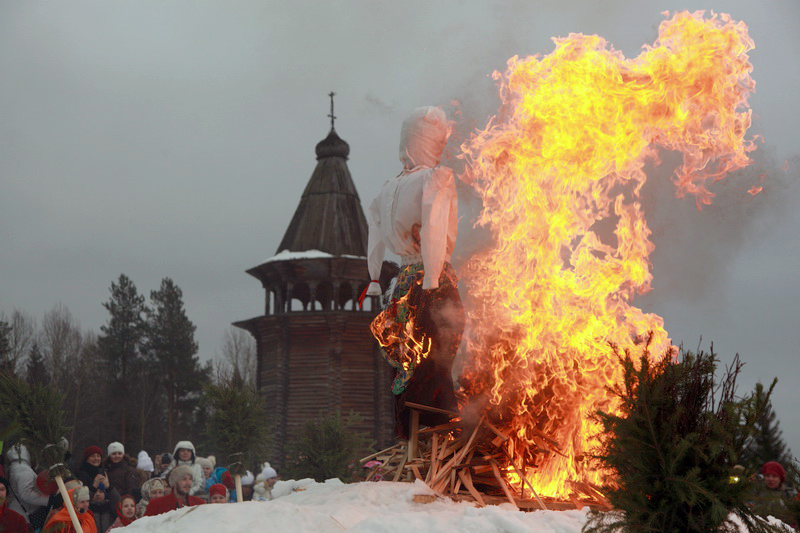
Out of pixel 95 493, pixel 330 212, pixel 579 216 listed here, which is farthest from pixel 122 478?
pixel 330 212

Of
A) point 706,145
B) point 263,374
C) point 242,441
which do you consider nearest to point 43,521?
point 242,441

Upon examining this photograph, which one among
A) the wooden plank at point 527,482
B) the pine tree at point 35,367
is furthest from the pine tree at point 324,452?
the pine tree at point 35,367

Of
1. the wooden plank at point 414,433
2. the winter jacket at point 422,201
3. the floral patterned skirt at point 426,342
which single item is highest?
the winter jacket at point 422,201

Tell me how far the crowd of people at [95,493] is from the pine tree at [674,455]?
3363 millimetres

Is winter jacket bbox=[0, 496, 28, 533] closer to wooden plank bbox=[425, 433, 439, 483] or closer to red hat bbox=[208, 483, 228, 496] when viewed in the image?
red hat bbox=[208, 483, 228, 496]

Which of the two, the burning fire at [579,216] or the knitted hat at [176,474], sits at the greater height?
the burning fire at [579,216]

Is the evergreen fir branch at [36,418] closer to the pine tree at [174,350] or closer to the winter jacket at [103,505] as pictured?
the winter jacket at [103,505]

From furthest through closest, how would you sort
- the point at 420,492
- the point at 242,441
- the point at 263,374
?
the point at 263,374
the point at 242,441
the point at 420,492

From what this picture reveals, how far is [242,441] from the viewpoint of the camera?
7.65 m

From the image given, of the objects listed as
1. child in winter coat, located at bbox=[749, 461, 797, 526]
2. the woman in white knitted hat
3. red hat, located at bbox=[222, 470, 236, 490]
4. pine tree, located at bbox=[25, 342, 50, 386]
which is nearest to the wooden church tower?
pine tree, located at bbox=[25, 342, 50, 386]

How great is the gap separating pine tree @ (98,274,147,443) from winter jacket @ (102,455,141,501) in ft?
137

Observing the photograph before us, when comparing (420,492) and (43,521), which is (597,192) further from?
(43,521)

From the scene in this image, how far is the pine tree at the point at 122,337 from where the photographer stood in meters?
50.8

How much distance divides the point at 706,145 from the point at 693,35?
878 mm
